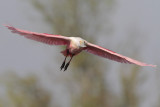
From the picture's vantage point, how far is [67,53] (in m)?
5.88

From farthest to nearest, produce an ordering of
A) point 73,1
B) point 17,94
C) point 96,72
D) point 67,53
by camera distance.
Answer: point 73,1 → point 96,72 → point 17,94 → point 67,53

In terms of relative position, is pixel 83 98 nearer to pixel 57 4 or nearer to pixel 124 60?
pixel 57 4

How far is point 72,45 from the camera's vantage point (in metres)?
5.67

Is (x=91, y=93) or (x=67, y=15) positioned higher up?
(x=67, y=15)

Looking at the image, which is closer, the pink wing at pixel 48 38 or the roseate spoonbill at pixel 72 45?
the roseate spoonbill at pixel 72 45

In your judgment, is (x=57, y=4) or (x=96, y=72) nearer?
(x=96, y=72)

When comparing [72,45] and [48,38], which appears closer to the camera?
[72,45]

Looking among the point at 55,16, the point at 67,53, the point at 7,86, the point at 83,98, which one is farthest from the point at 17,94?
the point at 67,53

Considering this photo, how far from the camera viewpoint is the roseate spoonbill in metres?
5.64

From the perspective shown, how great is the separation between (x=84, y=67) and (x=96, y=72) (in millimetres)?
572

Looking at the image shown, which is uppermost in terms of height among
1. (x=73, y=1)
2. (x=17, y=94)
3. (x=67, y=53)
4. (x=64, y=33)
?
(x=73, y=1)

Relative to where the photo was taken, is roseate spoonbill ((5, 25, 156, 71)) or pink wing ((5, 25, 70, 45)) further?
pink wing ((5, 25, 70, 45))

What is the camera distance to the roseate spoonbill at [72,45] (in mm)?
5641

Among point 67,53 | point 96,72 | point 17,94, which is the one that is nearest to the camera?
point 67,53
